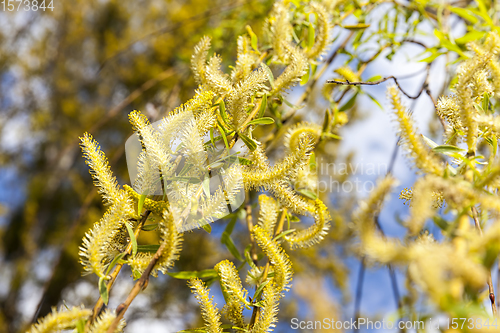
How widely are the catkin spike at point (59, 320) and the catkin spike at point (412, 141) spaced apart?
28 cm

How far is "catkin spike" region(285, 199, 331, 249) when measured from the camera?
1.07 ft

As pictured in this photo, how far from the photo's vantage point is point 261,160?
1.11 feet

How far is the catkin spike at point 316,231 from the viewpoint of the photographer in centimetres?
33

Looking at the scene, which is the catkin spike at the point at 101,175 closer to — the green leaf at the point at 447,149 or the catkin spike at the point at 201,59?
the catkin spike at the point at 201,59

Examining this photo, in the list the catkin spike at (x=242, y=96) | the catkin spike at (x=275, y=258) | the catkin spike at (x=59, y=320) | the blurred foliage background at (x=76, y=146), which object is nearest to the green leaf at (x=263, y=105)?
the catkin spike at (x=242, y=96)

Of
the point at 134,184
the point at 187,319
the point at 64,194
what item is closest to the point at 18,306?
the point at 64,194

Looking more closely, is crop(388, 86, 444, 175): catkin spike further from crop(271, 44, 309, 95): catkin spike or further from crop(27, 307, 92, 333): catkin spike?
crop(27, 307, 92, 333): catkin spike

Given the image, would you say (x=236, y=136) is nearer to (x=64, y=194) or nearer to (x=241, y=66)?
(x=241, y=66)

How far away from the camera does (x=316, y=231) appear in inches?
13.1

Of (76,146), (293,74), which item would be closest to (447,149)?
(293,74)

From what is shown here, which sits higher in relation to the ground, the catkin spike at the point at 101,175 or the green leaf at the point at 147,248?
the catkin spike at the point at 101,175

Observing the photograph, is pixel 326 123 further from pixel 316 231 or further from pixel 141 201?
pixel 141 201

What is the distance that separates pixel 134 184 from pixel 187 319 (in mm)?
2823

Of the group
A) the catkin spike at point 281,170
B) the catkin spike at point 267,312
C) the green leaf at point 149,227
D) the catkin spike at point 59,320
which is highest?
the catkin spike at point 281,170
